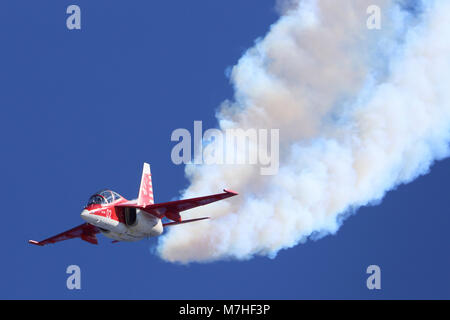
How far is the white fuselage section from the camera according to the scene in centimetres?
6469

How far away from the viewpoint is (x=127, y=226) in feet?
219

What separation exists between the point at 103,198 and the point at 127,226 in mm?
3117

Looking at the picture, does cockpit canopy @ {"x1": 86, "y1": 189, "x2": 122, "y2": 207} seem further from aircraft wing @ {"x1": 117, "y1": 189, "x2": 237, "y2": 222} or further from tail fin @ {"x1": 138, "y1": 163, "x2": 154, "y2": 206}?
tail fin @ {"x1": 138, "y1": 163, "x2": 154, "y2": 206}

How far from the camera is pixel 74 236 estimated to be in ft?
244

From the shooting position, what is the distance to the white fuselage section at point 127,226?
212 feet

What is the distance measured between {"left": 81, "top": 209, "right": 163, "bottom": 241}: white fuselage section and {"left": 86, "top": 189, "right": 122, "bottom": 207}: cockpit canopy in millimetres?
1170

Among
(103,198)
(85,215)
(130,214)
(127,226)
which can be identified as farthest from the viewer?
(130,214)

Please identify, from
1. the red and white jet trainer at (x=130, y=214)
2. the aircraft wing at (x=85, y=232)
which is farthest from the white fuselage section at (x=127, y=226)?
the aircraft wing at (x=85, y=232)

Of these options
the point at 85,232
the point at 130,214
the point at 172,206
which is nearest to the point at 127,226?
the point at 130,214

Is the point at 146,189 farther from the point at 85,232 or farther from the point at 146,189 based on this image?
the point at 85,232

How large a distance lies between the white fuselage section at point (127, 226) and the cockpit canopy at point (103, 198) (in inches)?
46.1

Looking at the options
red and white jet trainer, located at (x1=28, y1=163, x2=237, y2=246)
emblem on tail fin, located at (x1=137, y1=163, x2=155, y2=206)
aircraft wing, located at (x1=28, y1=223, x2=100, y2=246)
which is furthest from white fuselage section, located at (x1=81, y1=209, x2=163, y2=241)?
aircraft wing, located at (x1=28, y1=223, x2=100, y2=246)
